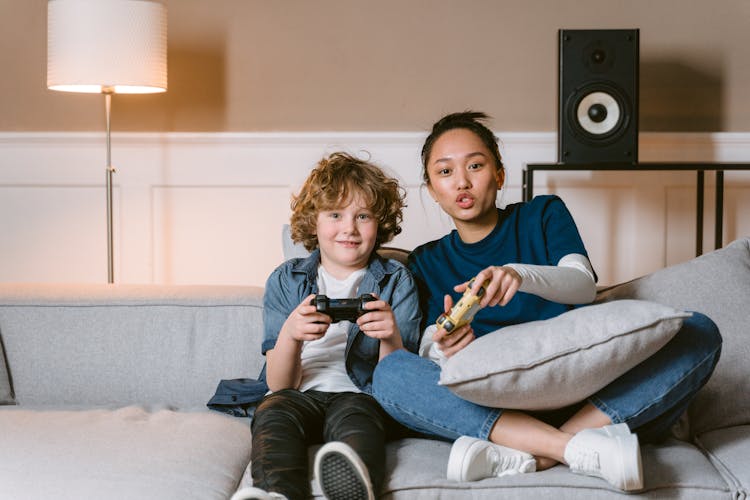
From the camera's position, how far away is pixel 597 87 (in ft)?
8.57

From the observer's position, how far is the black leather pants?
54.6 inches

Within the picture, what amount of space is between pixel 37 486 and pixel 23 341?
0.68m

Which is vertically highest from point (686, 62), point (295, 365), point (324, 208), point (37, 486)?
point (686, 62)

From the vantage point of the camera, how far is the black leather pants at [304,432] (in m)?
1.39

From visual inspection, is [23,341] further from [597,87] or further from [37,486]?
[597,87]

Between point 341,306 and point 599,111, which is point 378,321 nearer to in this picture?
point 341,306

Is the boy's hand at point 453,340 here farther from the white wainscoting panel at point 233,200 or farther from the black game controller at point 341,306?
the white wainscoting panel at point 233,200

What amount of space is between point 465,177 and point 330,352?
455mm

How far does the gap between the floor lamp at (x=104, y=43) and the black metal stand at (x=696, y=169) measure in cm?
115

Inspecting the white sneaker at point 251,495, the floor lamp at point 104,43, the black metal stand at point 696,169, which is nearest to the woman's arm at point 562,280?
the white sneaker at point 251,495

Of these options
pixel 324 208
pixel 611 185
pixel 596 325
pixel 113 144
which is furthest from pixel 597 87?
pixel 113 144

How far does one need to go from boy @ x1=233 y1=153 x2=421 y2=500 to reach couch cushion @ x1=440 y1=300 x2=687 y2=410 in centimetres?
20

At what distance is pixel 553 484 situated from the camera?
1378 mm

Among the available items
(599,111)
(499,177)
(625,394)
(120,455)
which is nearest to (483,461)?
(625,394)
